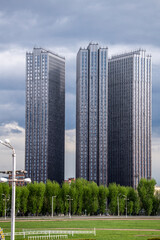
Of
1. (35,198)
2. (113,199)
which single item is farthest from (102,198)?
(35,198)

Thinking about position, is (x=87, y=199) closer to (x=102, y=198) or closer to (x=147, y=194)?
(x=102, y=198)

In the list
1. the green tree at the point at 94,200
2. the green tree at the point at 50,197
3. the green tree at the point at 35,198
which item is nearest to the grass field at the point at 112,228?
the green tree at the point at 35,198

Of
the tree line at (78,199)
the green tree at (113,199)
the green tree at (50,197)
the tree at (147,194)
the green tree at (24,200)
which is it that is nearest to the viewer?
the green tree at (24,200)

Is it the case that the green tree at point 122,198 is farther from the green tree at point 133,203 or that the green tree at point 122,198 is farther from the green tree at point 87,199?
the green tree at point 87,199

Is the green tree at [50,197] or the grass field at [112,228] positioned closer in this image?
the grass field at [112,228]

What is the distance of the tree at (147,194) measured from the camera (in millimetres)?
160262

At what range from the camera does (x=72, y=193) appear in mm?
153125

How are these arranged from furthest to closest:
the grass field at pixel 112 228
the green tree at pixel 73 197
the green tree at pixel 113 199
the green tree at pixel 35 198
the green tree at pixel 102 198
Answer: the green tree at pixel 113 199, the green tree at pixel 102 198, the green tree at pixel 73 197, the green tree at pixel 35 198, the grass field at pixel 112 228

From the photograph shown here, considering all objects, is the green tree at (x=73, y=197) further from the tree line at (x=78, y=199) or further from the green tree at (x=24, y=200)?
the green tree at (x=24, y=200)

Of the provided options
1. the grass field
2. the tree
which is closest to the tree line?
the tree

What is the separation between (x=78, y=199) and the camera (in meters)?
154

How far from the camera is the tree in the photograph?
16026 cm

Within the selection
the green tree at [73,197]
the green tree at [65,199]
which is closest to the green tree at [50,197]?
the green tree at [65,199]

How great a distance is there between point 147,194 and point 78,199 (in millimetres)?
25006
